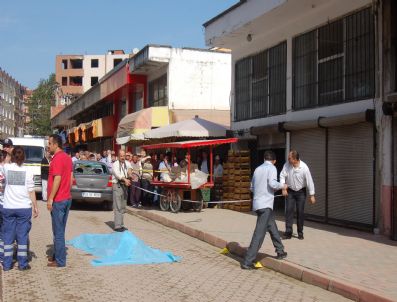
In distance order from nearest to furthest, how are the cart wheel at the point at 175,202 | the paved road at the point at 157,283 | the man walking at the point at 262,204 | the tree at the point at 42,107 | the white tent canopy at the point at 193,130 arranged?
the paved road at the point at 157,283 → the man walking at the point at 262,204 → the cart wheel at the point at 175,202 → the white tent canopy at the point at 193,130 → the tree at the point at 42,107

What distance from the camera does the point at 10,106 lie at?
117250 mm

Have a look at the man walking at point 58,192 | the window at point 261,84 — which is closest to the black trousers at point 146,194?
the window at point 261,84

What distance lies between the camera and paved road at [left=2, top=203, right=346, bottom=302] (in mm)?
6734

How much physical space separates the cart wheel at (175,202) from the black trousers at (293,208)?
18.1 feet

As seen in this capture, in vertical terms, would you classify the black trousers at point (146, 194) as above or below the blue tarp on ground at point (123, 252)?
above

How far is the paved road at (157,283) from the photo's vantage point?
22.1 ft

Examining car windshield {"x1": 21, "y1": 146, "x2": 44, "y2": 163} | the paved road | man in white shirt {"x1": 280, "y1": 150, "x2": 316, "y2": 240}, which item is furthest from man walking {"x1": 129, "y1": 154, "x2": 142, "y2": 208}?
the paved road

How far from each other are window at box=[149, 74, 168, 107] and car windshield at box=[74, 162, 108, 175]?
750 centimetres

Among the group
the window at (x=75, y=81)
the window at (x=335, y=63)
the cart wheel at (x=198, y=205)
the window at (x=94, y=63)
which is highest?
the window at (x=94, y=63)

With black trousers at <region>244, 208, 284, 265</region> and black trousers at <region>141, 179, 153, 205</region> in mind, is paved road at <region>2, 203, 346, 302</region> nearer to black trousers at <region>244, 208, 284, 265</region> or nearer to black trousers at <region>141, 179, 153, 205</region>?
black trousers at <region>244, 208, 284, 265</region>

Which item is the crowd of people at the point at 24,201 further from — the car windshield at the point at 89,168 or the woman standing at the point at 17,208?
the car windshield at the point at 89,168

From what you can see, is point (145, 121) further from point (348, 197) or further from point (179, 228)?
point (348, 197)

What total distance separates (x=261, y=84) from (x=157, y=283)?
11214mm

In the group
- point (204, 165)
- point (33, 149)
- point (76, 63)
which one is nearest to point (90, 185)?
point (204, 165)
